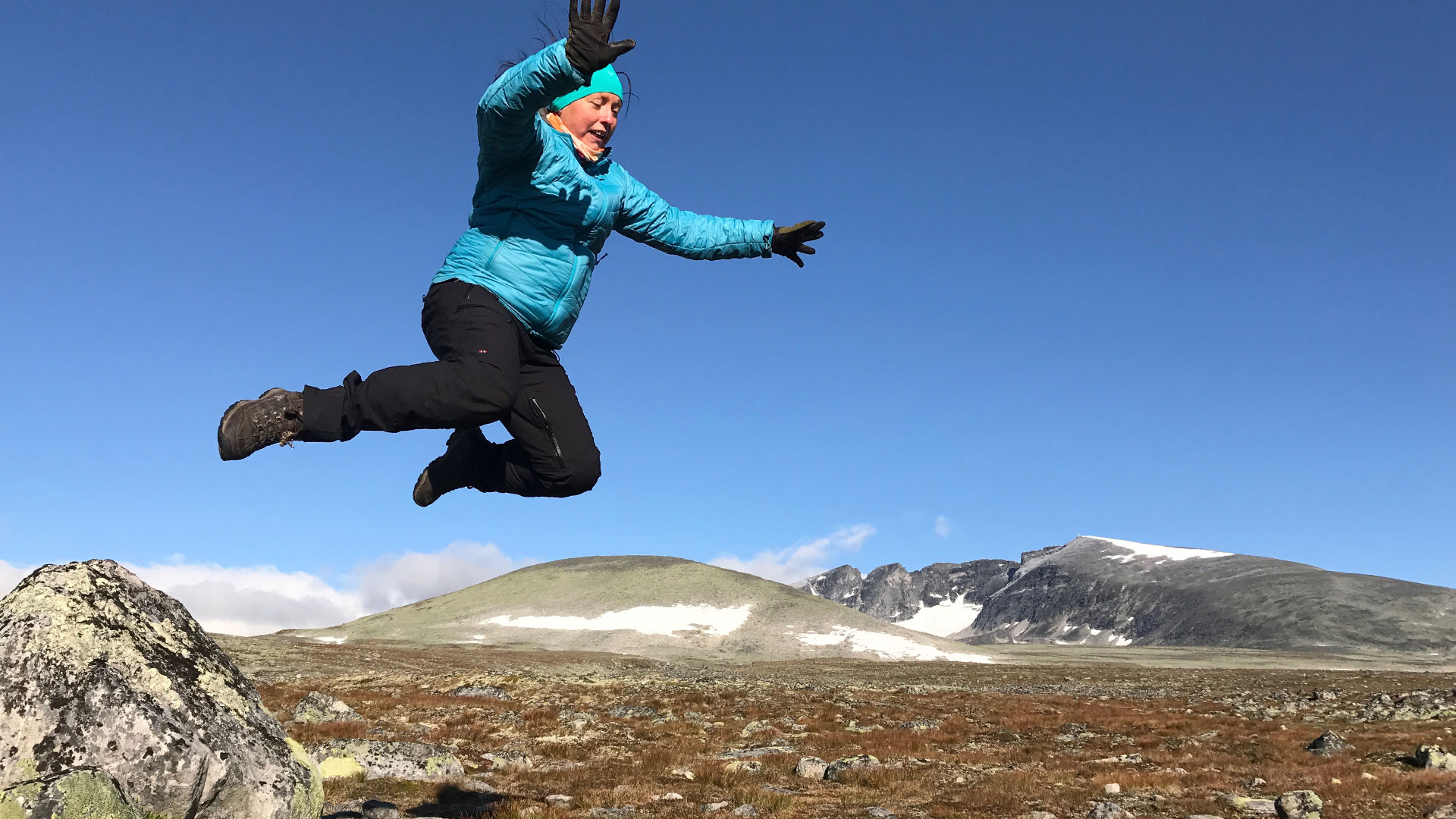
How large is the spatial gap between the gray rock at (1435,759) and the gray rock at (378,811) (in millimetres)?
18415

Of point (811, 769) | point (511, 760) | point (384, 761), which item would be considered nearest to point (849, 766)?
point (811, 769)

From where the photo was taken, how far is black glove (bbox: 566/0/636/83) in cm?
484

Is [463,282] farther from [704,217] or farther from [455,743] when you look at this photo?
[455,743]

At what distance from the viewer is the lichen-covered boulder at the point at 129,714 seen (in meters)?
4.48

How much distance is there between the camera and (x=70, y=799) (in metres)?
4.14

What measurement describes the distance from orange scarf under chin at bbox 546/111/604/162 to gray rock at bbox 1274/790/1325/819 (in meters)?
12.9

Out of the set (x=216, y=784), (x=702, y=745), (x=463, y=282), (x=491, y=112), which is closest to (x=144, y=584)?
(x=216, y=784)

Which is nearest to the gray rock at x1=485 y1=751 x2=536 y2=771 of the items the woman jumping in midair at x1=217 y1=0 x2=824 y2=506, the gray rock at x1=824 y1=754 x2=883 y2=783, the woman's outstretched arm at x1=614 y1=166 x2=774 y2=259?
the gray rock at x1=824 y1=754 x2=883 y2=783

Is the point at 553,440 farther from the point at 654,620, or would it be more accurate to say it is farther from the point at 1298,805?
the point at 654,620

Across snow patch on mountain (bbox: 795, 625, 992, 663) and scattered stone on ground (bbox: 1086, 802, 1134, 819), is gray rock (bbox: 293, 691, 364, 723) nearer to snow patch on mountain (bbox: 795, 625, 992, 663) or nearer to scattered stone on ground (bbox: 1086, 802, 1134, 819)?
scattered stone on ground (bbox: 1086, 802, 1134, 819)

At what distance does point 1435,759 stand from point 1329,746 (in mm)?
3611

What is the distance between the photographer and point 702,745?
19.8 metres

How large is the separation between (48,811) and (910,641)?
431 ft

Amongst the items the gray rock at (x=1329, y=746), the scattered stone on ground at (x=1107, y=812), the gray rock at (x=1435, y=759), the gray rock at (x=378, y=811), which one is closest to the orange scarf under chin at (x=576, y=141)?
the gray rock at (x=378, y=811)
